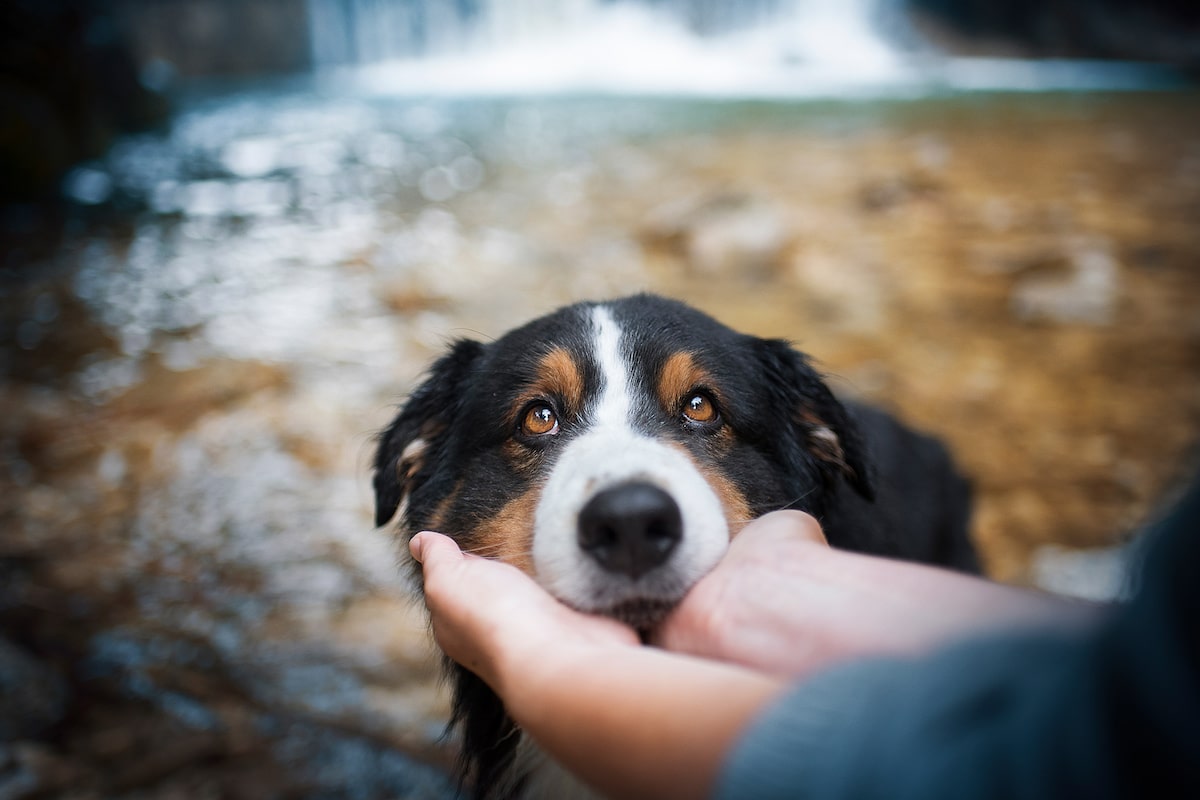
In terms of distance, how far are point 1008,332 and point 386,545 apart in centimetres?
552

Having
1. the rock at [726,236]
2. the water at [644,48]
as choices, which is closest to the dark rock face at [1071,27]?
the water at [644,48]

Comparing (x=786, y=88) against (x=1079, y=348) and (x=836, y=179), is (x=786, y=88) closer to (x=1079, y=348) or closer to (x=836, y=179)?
(x=836, y=179)

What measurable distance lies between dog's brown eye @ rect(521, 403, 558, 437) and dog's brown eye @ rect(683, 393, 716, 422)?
395mm

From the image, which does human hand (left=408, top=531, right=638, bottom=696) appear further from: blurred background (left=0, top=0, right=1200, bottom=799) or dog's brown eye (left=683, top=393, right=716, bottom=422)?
blurred background (left=0, top=0, right=1200, bottom=799)

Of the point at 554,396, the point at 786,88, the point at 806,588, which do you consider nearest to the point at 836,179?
the point at 554,396

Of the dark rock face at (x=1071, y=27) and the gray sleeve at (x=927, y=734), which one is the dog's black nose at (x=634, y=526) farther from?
the dark rock face at (x=1071, y=27)

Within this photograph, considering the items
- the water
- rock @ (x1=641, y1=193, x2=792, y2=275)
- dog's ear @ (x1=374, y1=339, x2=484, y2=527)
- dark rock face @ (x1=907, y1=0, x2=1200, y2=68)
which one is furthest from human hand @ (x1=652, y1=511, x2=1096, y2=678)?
dark rock face @ (x1=907, y1=0, x2=1200, y2=68)

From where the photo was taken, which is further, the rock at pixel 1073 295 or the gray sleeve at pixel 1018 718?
the rock at pixel 1073 295

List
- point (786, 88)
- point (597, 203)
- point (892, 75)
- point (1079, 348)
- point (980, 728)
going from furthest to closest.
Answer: point (892, 75) → point (786, 88) → point (597, 203) → point (1079, 348) → point (980, 728)

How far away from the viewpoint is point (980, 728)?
79 centimetres

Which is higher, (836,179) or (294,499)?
(836,179)

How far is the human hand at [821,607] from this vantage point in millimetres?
1070

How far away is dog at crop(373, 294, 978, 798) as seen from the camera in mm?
1651

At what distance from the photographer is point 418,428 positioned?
2.58 metres
